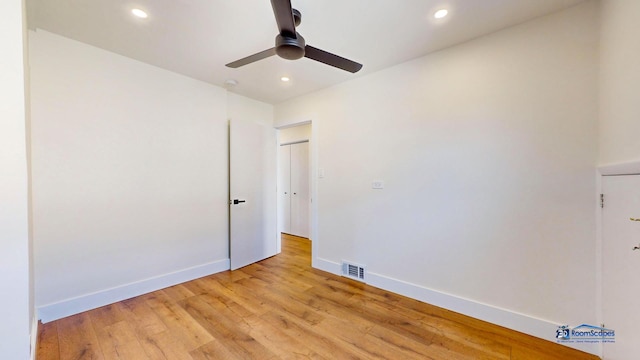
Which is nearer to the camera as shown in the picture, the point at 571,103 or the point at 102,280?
the point at 571,103

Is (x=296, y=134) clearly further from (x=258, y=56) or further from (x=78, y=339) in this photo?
(x=78, y=339)

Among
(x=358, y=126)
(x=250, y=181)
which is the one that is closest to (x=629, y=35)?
(x=358, y=126)

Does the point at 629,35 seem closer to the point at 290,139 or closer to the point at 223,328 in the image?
the point at 223,328

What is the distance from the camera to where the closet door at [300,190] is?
16.6ft

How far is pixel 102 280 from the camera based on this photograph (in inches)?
93.1

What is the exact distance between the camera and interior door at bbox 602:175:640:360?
133 cm

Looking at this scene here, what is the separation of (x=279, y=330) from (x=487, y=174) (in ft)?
7.31

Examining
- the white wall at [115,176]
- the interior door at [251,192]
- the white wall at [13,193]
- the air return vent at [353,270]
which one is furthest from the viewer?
the interior door at [251,192]

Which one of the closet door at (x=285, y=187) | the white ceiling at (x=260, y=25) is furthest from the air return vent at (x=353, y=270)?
the closet door at (x=285, y=187)

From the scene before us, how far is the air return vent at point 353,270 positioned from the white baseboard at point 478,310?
87 mm

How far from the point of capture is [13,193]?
44.8 inches

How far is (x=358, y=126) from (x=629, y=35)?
6.76 ft

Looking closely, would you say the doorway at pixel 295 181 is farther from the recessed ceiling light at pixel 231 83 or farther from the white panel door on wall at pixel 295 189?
the recessed ceiling light at pixel 231 83

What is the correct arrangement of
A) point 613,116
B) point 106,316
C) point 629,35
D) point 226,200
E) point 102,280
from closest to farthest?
point 629,35
point 613,116
point 106,316
point 102,280
point 226,200
